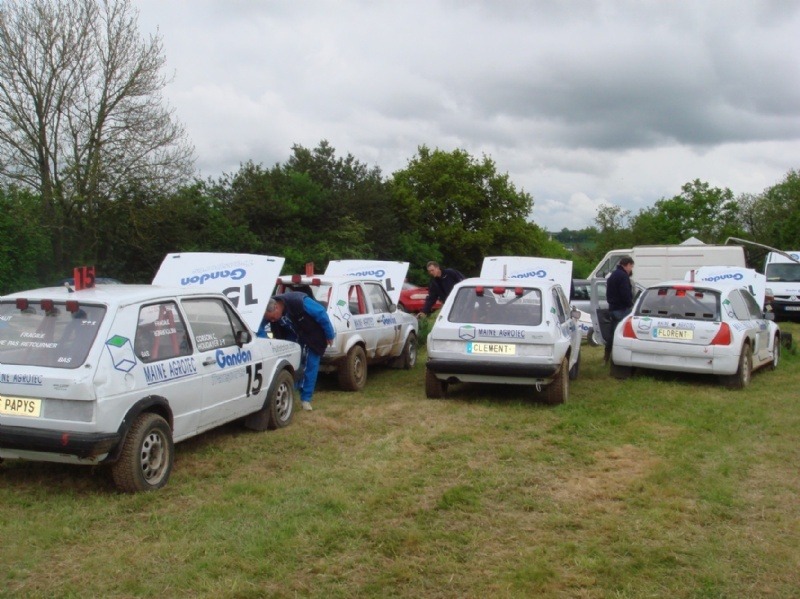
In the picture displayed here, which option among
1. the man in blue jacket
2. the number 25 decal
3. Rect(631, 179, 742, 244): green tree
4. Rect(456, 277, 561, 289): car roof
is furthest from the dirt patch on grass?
Rect(631, 179, 742, 244): green tree

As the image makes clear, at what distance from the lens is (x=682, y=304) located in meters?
10.7

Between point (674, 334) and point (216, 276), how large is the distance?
6.11 metres

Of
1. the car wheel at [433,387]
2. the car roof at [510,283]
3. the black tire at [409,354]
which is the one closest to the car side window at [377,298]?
the black tire at [409,354]

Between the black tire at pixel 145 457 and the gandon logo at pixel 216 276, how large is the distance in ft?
12.5

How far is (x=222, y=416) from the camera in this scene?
7023 mm

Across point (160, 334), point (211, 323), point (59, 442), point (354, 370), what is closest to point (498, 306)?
point (354, 370)

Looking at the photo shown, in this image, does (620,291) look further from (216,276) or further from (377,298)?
(216,276)

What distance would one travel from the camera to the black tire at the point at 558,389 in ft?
30.3

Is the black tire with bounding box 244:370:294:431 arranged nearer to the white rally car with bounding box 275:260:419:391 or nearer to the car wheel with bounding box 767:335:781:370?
the white rally car with bounding box 275:260:419:391

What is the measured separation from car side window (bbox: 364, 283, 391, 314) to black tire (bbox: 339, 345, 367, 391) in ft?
2.99

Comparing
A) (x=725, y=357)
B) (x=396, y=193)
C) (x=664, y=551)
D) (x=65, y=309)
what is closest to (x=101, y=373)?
(x=65, y=309)

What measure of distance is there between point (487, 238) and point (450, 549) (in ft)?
146

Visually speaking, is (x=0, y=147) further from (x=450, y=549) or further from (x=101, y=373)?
(x=450, y=549)

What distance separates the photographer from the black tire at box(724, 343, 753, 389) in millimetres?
10525
